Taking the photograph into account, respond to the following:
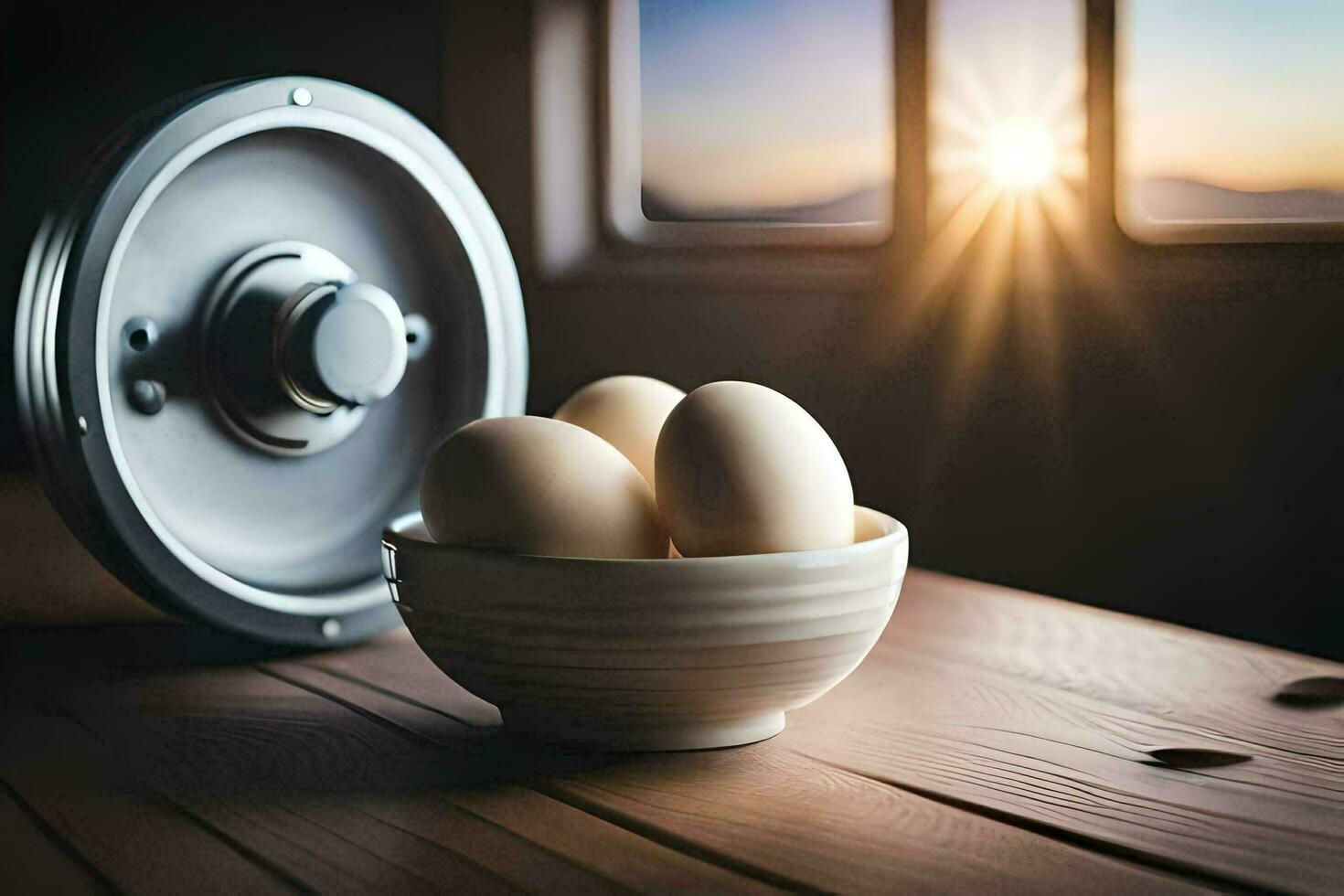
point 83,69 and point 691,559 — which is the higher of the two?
point 83,69

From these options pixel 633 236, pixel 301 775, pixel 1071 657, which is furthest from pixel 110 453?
pixel 633 236

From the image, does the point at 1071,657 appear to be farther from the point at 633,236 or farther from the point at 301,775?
the point at 633,236

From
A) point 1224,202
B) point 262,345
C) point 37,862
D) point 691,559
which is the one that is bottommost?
point 37,862

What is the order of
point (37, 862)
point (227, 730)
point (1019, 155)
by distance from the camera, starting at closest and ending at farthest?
point (37, 862) → point (227, 730) → point (1019, 155)

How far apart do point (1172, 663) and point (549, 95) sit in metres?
0.90

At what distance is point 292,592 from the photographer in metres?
0.83

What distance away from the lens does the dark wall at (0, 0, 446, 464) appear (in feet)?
3.66

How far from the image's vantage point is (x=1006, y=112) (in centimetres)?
116

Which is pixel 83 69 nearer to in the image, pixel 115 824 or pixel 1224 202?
pixel 115 824

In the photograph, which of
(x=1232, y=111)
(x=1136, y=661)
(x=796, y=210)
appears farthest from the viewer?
(x=796, y=210)

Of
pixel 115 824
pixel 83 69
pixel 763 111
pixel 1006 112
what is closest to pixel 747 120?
pixel 763 111

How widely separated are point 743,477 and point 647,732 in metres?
0.12

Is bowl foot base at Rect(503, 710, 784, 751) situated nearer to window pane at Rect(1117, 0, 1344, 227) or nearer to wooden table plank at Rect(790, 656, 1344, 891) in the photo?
wooden table plank at Rect(790, 656, 1344, 891)

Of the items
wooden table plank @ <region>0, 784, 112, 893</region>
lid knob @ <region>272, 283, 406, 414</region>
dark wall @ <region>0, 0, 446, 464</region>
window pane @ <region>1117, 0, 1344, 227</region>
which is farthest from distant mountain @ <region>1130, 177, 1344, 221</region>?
wooden table plank @ <region>0, 784, 112, 893</region>
